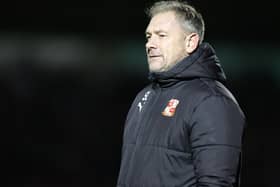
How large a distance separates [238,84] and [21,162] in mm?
1953

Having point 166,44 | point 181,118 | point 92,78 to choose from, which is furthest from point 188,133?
point 92,78

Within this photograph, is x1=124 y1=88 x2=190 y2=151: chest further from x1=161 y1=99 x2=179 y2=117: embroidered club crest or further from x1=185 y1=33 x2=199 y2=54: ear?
x1=185 y1=33 x2=199 y2=54: ear

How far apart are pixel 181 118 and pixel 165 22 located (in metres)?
0.34

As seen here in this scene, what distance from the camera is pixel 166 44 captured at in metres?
1.71

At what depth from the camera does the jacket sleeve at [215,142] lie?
1490 mm

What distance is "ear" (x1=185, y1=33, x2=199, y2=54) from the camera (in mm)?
1714

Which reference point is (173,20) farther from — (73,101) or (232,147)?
(73,101)

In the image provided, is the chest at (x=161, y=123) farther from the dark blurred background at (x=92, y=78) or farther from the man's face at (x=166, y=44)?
the dark blurred background at (x=92, y=78)

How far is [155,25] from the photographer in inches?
68.9

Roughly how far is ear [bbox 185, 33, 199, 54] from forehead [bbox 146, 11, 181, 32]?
5 centimetres

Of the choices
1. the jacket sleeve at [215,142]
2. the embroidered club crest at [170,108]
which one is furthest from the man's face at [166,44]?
the jacket sleeve at [215,142]

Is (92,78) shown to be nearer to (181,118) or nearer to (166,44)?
(166,44)

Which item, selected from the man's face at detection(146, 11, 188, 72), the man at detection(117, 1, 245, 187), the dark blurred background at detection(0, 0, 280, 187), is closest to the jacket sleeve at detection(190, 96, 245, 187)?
the man at detection(117, 1, 245, 187)

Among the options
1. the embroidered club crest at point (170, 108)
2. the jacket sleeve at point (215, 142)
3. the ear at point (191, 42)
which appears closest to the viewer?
the jacket sleeve at point (215, 142)
